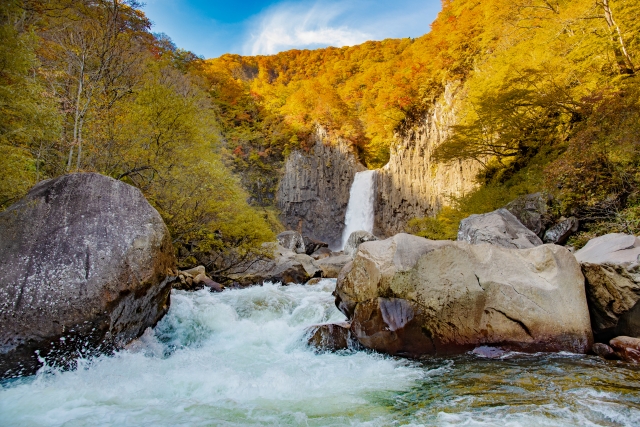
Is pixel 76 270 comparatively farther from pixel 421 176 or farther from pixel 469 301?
pixel 421 176

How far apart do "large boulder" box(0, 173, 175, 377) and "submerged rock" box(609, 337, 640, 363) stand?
27.1 ft

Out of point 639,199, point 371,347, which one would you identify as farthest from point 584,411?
point 639,199

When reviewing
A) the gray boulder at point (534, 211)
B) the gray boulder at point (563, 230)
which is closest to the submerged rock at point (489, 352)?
the gray boulder at point (563, 230)

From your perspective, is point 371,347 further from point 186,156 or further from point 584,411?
point 186,156

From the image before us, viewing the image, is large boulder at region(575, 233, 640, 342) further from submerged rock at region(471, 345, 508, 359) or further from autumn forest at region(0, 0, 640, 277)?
autumn forest at region(0, 0, 640, 277)

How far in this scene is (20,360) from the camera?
5.15 meters

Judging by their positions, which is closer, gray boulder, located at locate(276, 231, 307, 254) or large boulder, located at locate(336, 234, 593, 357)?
large boulder, located at locate(336, 234, 593, 357)

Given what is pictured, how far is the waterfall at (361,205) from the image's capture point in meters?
32.6

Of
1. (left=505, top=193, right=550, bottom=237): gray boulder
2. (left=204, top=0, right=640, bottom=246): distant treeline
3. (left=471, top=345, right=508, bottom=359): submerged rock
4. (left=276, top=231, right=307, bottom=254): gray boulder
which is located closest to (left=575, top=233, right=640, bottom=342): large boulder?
(left=471, top=345, right=508, bottom=359): submerged rock

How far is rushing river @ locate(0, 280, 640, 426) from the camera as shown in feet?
13.2

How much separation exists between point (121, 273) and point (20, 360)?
5.83 feet

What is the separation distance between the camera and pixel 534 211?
40.5 ft

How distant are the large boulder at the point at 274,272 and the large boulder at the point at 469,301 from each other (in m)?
8.10

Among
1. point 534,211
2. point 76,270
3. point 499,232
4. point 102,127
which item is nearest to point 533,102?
point 534,211
